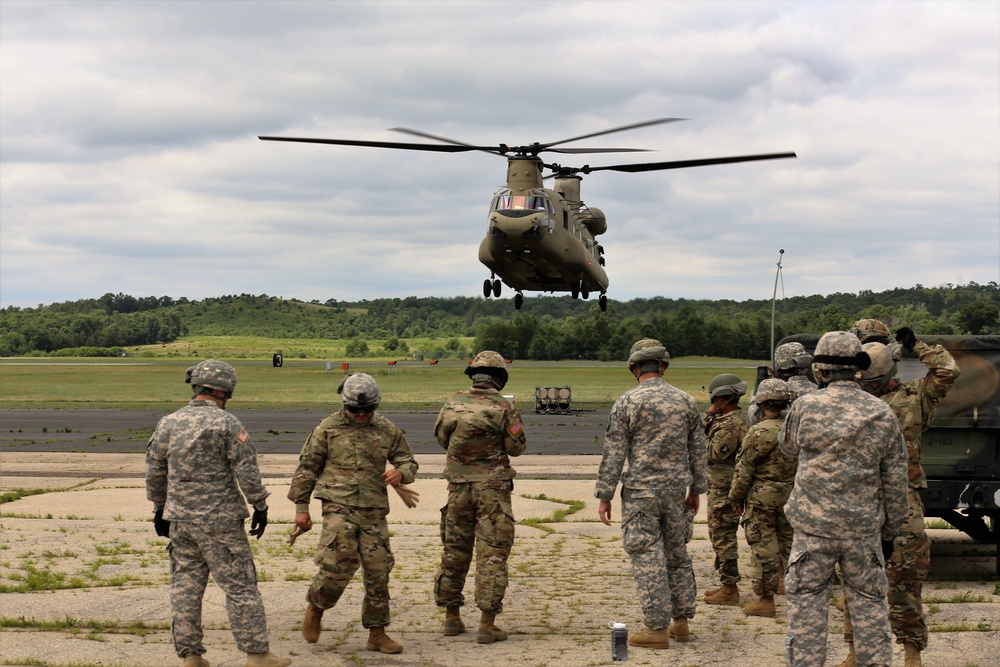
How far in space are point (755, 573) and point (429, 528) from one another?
5.46 meters

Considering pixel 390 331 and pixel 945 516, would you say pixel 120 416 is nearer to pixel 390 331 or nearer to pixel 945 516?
pixel 945 516

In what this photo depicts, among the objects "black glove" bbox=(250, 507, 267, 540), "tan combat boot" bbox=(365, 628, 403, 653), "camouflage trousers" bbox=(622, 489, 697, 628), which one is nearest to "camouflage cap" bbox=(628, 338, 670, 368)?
"camouflage trousers" bbox=(622, 489, 697, 628)

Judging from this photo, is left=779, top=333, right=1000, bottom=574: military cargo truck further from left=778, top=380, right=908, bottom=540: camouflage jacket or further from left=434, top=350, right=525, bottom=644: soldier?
left=434, top=350, right=525, bottom=644: soldier

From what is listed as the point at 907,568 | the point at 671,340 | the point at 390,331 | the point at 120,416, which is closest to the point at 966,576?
the point at 907,568

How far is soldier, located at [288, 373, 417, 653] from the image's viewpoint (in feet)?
24.8

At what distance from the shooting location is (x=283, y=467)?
2012 centimetres

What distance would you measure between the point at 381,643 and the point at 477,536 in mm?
1112

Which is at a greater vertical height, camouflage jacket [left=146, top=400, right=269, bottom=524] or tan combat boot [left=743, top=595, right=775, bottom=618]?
camouflage jacket [left=146, top=400, right=269, bottom=524]

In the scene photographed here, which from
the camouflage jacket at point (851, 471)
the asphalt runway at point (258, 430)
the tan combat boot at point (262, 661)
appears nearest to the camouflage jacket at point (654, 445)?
the camouflage jacket at point (851, 471)

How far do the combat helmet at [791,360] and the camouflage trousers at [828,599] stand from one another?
3.08m

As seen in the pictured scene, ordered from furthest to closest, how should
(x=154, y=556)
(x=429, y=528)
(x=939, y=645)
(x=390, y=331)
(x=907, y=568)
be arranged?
(x=390, y=331) → (x=429, y=528) → (x=154, y=556) → (x=939, y=645) → (x=907, y=568)

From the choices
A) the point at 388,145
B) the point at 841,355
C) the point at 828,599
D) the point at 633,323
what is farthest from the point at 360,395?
the point at 633,323

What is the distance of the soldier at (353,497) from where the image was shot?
757 centimetres

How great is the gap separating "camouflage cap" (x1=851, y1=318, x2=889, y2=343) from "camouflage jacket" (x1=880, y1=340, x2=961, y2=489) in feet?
1.38
